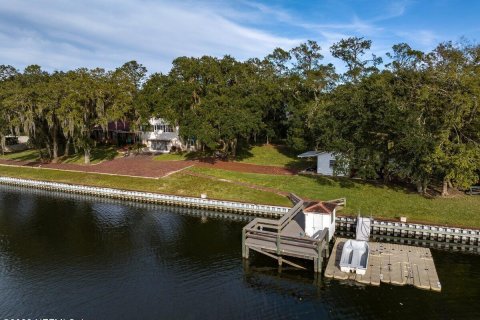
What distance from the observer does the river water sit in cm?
2345

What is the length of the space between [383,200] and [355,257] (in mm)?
17672

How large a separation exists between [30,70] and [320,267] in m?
81.7

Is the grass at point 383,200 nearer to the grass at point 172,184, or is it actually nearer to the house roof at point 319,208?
the grass at point 172,184

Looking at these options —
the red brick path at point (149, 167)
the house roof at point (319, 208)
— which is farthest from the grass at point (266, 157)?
the house roof at point (319, 208)

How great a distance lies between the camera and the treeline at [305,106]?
138 feet

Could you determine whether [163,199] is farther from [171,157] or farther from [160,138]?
[160,138]

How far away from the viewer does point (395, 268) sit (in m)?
28.4

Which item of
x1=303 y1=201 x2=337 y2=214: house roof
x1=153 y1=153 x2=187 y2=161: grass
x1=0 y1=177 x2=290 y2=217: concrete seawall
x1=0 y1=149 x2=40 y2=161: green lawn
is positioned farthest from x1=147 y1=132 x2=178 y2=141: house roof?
x1=303 y1=201 x2=337 y2=214: house roof

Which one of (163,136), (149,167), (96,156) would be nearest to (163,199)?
(149,167)

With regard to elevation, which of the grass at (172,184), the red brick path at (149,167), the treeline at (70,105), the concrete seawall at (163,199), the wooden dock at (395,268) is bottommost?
the wooden dock at (395,268)

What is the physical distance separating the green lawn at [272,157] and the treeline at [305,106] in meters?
3.43

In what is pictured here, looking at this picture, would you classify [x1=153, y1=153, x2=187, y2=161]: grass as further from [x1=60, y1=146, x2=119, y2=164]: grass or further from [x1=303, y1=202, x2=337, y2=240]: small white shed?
[x1=303, y1=202, x2=337, y2=240]: small white shed

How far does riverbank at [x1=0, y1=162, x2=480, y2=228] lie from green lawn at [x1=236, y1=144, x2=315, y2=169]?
10551 mm

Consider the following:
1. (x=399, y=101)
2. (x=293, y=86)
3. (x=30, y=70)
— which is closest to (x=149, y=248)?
(x=399, y=101)
